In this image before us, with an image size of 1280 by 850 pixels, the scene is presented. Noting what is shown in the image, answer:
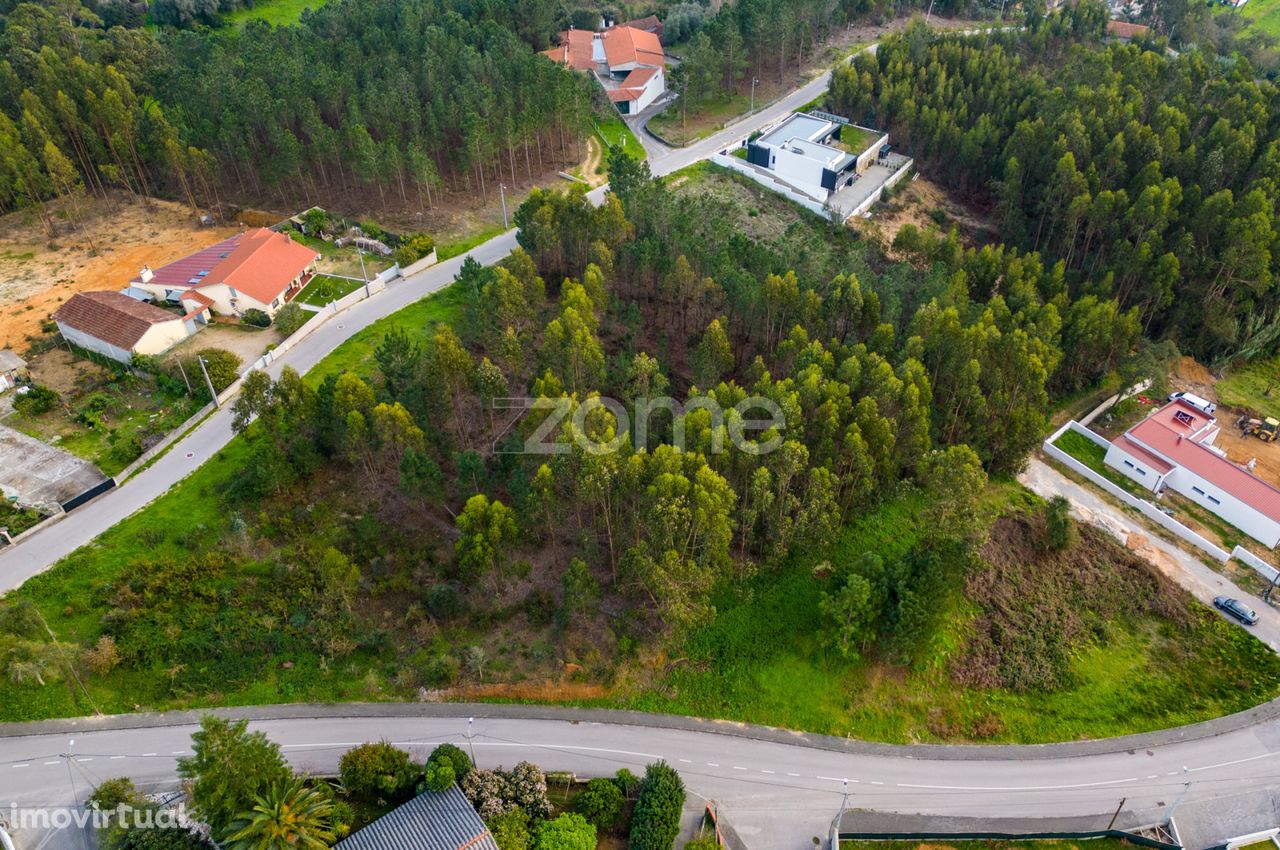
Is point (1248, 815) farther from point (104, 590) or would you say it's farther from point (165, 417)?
point (165, 417)

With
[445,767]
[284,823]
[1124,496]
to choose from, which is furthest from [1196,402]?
[284,823]

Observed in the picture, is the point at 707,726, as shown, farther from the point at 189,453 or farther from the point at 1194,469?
the point at 1194,469

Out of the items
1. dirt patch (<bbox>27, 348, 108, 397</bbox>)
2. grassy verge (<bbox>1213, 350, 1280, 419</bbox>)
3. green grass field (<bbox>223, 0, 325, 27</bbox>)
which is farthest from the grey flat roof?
green grass field (<bbox>223, 0, 325, 27</bbox>)

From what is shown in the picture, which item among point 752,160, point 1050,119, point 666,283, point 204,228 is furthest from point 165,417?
point 1050,119

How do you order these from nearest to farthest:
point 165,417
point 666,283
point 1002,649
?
point 1002,649 < point 165,417 < point 666,283

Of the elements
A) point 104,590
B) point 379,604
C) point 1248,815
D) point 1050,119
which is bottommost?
point 1248,815

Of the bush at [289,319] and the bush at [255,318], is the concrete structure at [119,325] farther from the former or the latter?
the bush at [289,319]

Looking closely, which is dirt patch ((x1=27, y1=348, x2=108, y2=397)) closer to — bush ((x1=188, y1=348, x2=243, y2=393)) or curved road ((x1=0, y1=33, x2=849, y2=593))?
bush ((x1=188, y1=348, x2=243, y2=393))
